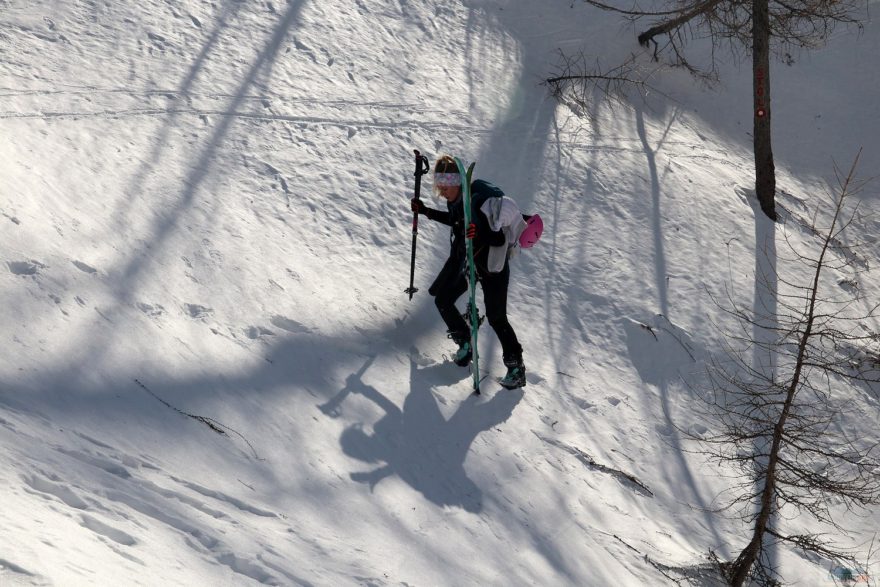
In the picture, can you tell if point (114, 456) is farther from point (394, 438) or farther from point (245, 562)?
point (394, 438)

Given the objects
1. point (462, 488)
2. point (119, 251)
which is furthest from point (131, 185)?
point (462, 488)

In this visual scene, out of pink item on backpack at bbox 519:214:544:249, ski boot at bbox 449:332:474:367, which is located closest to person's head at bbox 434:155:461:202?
pink item on backpack at bbox 519:214:544:249

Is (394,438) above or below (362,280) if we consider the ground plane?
below

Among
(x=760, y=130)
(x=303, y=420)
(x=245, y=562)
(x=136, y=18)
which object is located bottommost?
(x=245, y=562)

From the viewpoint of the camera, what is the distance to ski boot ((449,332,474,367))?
21.7ft

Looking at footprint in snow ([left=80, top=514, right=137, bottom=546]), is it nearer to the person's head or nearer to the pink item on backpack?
the person's head

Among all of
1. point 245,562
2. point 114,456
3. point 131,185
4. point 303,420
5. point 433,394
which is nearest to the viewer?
point 245,562

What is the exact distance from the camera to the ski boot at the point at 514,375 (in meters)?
6.64

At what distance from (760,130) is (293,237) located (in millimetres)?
6459

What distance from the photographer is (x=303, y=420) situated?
5523mm

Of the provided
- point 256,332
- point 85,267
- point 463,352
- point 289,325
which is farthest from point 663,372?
point 85,267

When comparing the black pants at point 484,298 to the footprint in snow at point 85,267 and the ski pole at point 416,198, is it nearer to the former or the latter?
the ski pole at point 416,198

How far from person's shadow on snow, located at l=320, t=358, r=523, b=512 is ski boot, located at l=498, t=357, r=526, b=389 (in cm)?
10

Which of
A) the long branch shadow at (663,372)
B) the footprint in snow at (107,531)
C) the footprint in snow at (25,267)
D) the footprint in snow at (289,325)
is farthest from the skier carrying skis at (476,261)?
the footprint in snow at (107,531)
